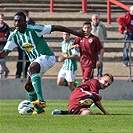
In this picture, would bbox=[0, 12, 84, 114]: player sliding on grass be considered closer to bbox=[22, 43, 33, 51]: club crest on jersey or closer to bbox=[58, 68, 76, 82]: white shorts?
bbox=[22, 43, 33, 51]: club crest on jersey

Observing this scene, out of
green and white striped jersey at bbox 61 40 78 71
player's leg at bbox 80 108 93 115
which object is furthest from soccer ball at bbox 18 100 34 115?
green and white striped jersey at bbox 61 40 78 71

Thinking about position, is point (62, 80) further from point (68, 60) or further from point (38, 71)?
point (38, 71)

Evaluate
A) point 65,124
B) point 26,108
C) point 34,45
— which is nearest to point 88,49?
point 34,45

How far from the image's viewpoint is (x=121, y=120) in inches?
468

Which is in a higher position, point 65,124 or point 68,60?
point 65,124

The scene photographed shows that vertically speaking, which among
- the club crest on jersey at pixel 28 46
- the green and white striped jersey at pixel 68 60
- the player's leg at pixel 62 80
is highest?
the club crest on jersey at pixel 28 46

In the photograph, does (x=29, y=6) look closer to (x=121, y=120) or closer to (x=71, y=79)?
(x=71, y=79)

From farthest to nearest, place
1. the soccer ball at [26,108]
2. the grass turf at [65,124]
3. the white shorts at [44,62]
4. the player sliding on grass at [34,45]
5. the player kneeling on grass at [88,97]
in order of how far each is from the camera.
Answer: the white shorts at [44,62], the player sliding on grass at [34,45], the soccer ball at [26,108], the player kneeling on grass at [88,97], the grass turf at [65,124]

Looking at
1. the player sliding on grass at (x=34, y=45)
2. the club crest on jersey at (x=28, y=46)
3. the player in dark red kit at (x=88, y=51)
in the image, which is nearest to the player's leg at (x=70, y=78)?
the player in dark red kit at (x=88, y=51)

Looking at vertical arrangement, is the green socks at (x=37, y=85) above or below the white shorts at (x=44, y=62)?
below

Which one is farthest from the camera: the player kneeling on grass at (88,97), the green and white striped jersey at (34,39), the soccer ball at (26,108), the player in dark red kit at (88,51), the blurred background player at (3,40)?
the blurred background player at (3,40)

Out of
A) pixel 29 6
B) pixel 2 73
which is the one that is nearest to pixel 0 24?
pixel 2 73

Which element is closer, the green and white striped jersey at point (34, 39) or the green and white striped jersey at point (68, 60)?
the green and white striped jersey at point (34, 39)

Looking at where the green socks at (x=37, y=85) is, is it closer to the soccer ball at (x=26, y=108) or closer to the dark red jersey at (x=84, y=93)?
the soccer ball at (x=26, y=108)
